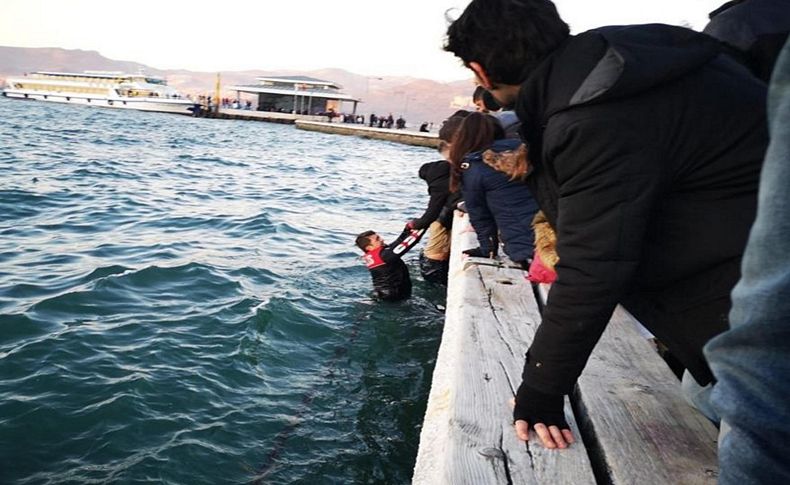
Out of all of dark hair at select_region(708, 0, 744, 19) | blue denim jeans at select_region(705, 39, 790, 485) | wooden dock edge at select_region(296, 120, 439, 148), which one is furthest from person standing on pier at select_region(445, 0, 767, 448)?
wooden dock edge at select_region(296, 120, 439, 148)

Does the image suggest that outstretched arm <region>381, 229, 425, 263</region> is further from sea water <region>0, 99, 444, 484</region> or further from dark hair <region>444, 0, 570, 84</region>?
dark hair <region>444, 0, 570, 84</region>

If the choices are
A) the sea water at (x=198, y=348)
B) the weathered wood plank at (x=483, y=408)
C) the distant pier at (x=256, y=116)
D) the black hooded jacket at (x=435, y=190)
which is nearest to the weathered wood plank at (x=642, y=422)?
the weathered wood plank at (x=483, y=408)

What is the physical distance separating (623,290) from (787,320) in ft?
2.85

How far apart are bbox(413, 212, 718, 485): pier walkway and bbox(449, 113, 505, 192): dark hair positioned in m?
1.98

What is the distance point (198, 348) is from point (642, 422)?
426 centimetres

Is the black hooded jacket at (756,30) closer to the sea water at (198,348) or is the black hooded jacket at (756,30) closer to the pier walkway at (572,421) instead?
the pier walkway at (572,421)

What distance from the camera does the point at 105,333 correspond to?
539 cm

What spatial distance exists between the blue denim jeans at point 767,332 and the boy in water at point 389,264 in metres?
5.78

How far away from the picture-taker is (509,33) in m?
1.70

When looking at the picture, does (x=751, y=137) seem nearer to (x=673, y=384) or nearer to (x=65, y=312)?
(x=673, y=384)

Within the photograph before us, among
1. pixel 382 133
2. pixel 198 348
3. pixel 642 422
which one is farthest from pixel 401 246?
pixel 382 133

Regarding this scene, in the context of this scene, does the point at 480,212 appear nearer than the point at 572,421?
No

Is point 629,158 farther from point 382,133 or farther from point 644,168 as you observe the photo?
point 382,133

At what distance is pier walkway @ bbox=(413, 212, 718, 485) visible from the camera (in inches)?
67.5
